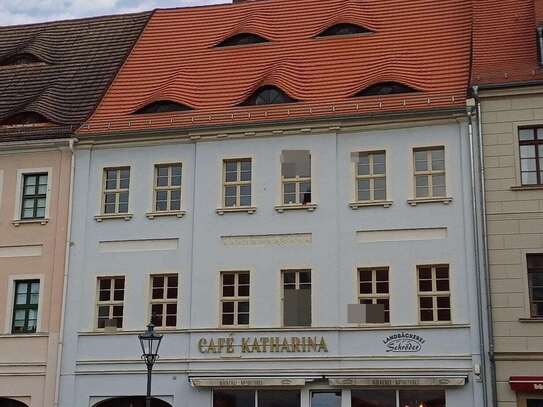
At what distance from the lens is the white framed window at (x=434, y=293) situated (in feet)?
71.6

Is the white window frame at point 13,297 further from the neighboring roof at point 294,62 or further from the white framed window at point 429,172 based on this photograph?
the white framed window at point 429,172

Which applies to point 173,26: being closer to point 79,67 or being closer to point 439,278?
point 79,67

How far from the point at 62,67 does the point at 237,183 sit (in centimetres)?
871

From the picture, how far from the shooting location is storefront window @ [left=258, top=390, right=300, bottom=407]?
22219mm

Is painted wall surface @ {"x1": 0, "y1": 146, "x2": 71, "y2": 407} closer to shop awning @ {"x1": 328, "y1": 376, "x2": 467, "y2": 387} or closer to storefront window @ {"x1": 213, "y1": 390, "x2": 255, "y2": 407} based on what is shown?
storefront window @ {"x1": 213, "y1": 390, "x2": 255, "y2": 407}

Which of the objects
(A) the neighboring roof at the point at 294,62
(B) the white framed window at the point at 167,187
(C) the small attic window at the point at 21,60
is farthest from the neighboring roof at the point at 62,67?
(B) the white framed window at the point at 167,187

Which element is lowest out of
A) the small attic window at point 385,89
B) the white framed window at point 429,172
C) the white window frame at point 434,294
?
the white window frame at point 434,294

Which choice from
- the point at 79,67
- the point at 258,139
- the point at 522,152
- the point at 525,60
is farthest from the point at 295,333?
the point at 79,67

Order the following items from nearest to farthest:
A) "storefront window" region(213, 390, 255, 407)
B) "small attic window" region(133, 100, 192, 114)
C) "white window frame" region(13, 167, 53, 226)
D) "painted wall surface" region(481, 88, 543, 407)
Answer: "painted wall surface" region(481, 88, 543, 407) → "storefront window" region(213, 390, 255, 407) → "white window frame" region(13, 167, 53, 226) → "small attic window" region(133, 100, 192, 114)

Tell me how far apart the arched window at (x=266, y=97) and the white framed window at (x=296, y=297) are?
4.93m

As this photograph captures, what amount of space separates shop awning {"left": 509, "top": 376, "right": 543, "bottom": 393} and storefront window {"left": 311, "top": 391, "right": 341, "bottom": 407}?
4159mm

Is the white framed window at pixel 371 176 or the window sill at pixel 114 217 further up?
the white framed window at pixel 371 176

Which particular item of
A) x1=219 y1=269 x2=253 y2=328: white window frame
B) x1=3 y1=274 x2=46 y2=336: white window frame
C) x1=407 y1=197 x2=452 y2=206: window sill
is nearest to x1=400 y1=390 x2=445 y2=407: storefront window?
x1=219 y1=269 x2=253 y2=328: white window frame

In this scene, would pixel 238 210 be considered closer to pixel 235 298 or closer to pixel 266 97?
pixel 235 298
